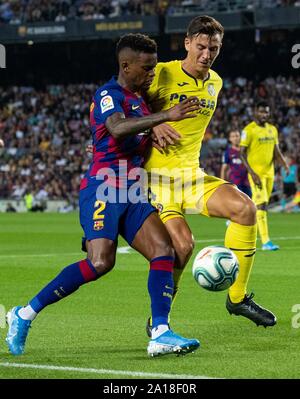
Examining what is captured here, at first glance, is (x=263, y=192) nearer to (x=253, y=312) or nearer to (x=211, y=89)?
(x=211, y=89)

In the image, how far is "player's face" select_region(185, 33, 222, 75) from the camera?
25.6 feet

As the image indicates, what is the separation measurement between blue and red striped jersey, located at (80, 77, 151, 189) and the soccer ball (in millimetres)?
860

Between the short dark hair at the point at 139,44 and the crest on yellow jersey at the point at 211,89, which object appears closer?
the short dark hair at the point at 139,44

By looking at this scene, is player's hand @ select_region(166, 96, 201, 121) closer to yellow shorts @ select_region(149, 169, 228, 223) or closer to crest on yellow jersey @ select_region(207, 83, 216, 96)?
yellow shorts @ select_region(149, 169, 228, 223)

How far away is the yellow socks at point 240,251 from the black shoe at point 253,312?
5 centimetres

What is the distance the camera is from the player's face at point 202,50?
7793 mm

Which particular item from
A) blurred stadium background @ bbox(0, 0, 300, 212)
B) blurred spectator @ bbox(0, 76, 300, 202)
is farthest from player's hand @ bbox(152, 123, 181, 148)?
blurred spectator @ bbox(0, 76, 300, 202)

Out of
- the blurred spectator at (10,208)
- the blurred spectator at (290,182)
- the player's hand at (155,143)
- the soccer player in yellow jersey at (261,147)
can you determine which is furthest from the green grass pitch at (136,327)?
the blurred spectator at (10,208)

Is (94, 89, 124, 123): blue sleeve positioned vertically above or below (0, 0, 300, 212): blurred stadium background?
above

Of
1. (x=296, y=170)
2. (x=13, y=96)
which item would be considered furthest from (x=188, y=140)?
(x=13, y=96)

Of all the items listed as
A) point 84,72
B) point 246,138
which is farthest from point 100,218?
point 84,72

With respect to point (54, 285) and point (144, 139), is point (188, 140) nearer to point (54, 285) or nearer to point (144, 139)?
point (144, 139)

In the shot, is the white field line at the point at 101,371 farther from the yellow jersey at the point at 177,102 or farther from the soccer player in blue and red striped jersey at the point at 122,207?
the yellow jersey at the point at 177,102
